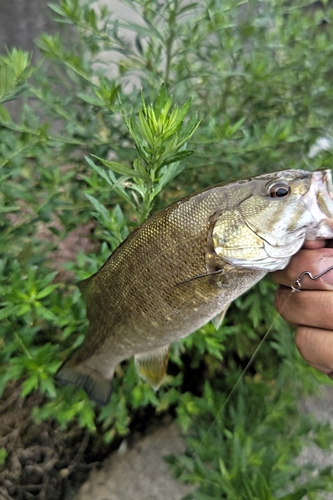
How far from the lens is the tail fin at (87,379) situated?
1.07 metres

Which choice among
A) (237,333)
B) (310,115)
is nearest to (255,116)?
(310,115)

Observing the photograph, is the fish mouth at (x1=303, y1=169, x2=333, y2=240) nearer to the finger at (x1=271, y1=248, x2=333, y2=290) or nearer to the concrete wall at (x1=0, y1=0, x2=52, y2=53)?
the finger at (x1=271, y1=248, x2=333, y2=290)

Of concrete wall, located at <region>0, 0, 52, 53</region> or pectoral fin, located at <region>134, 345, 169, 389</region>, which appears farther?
concrete wall, located at <region>0, 0, 52, 53</region>

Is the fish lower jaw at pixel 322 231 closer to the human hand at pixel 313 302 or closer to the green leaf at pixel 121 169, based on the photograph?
the human hand at pixel 313 302

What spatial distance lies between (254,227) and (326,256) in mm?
157

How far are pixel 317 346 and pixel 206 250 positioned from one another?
1.06ft

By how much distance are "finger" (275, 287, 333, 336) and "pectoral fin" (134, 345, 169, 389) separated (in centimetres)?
36

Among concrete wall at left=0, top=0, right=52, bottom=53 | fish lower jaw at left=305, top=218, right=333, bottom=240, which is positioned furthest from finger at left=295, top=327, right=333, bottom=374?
concrete wall at left=0, top=0, right=52, bottom=53

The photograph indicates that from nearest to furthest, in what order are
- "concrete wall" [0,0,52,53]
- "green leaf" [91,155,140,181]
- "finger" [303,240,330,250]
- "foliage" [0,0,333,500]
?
"green leaf" [91,155,140,181], "finger" [303,240,330,250], "foliage" [0,0,333,500], "concrete wall" [0,0,52,53]

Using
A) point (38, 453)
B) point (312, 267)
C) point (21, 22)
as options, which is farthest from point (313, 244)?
point (21, 22)

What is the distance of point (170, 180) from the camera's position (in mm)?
838

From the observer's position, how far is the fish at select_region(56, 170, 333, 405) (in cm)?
77

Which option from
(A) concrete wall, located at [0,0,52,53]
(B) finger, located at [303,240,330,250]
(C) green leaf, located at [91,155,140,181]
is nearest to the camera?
(C) green leaf, located at [91,155,140,181]

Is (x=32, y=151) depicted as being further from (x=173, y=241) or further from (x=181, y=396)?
(x=181, y=396)
